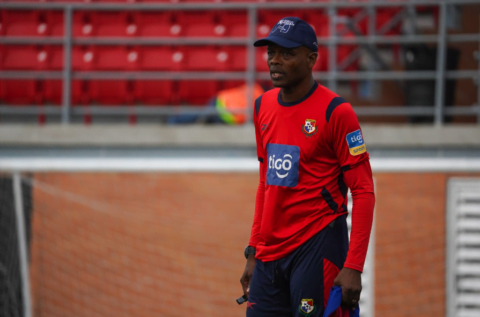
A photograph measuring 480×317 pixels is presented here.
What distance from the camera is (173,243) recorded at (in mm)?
4977

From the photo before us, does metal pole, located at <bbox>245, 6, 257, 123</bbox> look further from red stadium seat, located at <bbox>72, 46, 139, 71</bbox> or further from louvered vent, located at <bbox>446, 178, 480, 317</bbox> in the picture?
louvered vent, located at <bbox>446, 178, 480, 317</bbox>

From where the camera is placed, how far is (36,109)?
5316mm

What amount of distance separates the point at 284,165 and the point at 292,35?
54cm

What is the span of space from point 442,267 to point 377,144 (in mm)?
1190

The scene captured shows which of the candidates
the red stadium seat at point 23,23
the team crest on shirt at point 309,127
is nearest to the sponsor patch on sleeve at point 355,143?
the team crest on shirt at point 309,127

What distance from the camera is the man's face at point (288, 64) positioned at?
2.32 metres

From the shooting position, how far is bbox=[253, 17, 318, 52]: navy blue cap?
229cm

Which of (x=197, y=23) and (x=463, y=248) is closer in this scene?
(x=463, y=248)

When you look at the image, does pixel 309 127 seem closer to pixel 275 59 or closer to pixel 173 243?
pixel 275 59

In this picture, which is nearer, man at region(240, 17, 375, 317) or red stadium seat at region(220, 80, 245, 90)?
man at region(240, 17, 375, 317)

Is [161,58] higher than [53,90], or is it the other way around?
[161,58]

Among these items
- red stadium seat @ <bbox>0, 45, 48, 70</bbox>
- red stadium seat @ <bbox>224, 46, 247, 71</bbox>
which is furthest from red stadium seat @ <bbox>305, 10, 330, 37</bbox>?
red stadium seat @ <bbox>0, 45, 48, 70</bbox>

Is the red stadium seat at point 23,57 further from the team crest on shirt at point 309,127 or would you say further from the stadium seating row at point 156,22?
the team crest on shirt at point 309,127

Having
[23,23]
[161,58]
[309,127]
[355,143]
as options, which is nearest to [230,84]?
[161,58]
